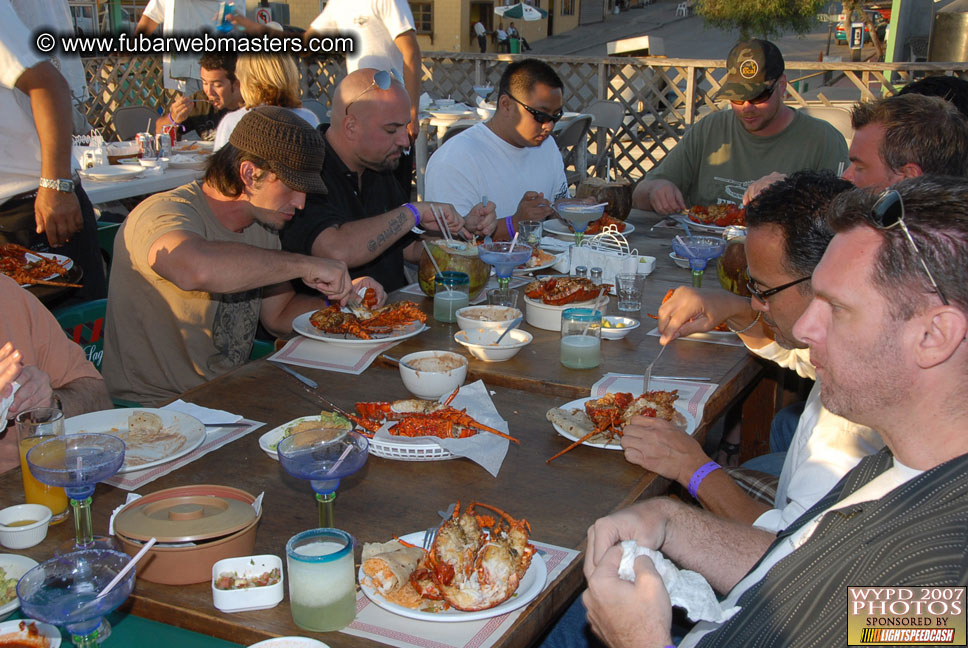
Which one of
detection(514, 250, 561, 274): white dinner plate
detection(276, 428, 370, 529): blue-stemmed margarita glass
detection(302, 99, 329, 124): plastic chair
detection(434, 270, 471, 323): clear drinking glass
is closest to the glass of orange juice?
detection(276, 428, 370, 529): blue-stemmed margarita glass

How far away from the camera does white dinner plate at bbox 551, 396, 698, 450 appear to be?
236 centimetres

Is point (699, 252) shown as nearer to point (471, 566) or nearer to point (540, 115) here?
point (540, 115)

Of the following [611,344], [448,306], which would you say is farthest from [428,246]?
[611,344]

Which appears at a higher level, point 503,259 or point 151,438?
point 503,259

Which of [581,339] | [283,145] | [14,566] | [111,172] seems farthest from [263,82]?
[14,566]

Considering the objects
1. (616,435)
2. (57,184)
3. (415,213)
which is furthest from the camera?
(57,184)

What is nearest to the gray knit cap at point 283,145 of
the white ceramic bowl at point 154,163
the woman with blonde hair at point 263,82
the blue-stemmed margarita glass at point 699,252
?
the blue-stemmed margarita glass at point 699,252

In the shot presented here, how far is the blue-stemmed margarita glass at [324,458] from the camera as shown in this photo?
177 cm

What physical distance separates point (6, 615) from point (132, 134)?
8.15 m

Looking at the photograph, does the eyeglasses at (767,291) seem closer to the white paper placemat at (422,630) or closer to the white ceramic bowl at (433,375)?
the white ceramic bowl at (433,375)

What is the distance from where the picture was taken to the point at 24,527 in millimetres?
1811

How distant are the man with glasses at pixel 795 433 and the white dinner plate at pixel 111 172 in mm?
5088

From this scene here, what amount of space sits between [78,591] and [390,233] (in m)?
2.64

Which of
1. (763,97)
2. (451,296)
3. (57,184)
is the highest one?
(763,97)
